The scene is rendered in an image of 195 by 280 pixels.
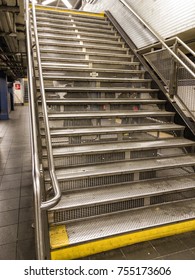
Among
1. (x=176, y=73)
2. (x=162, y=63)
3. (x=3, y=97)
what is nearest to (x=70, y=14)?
(x=162, y=63)

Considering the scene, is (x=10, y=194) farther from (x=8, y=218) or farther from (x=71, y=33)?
(x=71, y=33)

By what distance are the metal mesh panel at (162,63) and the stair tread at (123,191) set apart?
161cm

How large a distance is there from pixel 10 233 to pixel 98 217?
0.93 meters

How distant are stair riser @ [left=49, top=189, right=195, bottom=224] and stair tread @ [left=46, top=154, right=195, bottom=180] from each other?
1.01ft

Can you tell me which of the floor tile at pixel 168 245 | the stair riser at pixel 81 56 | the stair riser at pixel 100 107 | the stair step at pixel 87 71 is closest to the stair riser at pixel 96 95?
the stair riser at pixel 100 107

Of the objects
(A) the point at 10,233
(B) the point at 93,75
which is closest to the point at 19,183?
(A) the point at 10,233

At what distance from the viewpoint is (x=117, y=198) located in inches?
83.4

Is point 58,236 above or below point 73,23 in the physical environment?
below

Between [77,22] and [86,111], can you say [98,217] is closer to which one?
[86,111]

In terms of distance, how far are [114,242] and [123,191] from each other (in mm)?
528

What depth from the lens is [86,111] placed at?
9.94 feet

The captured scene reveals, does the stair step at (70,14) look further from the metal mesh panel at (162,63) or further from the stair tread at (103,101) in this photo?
the stair tread at (103,101)

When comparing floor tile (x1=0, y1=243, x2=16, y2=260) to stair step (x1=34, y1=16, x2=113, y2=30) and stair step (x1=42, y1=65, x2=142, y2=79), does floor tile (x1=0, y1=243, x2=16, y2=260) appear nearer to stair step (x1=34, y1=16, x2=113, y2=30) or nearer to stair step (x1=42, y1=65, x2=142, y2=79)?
stair step (x1=42, y1=65, x2=142, y2=79)

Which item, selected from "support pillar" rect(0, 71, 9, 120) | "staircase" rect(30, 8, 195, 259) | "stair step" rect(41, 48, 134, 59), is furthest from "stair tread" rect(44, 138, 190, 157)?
→ "support pillar" rect(0, 71, 9, 120)
